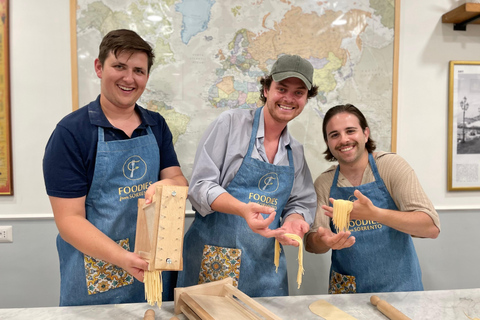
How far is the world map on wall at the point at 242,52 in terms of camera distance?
254cm

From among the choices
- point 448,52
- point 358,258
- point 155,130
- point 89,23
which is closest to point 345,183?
point 358,258

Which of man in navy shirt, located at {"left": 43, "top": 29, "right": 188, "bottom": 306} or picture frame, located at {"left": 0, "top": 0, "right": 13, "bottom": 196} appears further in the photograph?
picture frame, located at {"left": 0, "top": 0, "right": 13, "bottom": 196}

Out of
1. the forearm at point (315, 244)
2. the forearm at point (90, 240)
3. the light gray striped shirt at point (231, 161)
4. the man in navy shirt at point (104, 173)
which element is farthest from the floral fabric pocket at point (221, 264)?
the forearm at point (90, 240)

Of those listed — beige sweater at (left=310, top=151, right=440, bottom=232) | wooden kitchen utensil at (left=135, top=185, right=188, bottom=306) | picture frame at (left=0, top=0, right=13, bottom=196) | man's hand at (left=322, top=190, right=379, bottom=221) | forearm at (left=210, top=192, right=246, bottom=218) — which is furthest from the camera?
picture frame at (left=0, top=0, right=13, bottom=196)

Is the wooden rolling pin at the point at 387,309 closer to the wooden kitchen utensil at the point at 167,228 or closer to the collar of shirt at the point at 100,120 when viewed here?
the wooden kitchen utensil at the point at 167,228

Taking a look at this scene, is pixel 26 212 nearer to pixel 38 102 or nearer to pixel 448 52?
pixel 38 102

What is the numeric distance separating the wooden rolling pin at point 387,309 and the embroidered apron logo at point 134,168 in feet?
4.31

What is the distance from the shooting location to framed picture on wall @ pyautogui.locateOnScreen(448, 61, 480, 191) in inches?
112

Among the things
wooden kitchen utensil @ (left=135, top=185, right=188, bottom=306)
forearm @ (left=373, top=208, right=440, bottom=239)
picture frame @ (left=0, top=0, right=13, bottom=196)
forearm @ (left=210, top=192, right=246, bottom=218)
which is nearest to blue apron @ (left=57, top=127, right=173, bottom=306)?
forearm @ (left=210, top=192, right=246, bottom=218)

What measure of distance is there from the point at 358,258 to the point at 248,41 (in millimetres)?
1805

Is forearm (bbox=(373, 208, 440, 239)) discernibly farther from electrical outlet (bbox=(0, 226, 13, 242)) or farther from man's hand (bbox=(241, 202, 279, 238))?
electrical outlet (bbox=(0, 226, 13, 242))

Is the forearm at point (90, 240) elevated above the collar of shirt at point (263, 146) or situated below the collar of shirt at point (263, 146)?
below

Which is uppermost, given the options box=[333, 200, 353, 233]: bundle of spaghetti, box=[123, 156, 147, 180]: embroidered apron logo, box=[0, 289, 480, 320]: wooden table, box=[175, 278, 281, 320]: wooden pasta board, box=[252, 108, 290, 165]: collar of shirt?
box=[252, 108, 290, 165]: collar of shirt

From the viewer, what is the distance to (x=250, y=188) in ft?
6.36
